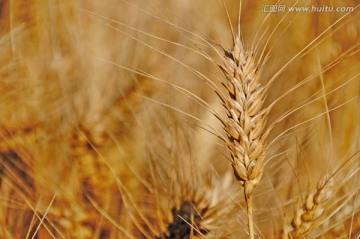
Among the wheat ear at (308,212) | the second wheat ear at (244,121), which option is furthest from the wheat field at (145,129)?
the second wheat ear at (244,121)

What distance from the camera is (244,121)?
0.70 metres

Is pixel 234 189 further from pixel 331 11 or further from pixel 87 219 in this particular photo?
pixel 331 11

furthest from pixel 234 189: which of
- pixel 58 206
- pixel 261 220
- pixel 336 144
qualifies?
pixel 58 206

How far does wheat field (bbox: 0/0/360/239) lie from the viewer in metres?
0.99

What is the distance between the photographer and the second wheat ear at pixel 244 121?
0.70 m

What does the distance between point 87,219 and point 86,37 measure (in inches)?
13.0

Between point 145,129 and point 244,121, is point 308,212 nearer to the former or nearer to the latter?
point 244,121

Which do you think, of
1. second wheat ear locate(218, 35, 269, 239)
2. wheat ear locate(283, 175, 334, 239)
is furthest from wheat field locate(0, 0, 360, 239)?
second wheat ear locate(218, 35, 269, 239)

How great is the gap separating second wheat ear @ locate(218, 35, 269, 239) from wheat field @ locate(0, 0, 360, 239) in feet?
0.84

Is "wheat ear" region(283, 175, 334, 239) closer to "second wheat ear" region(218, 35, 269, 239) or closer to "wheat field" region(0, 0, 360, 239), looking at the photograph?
Answer: "wheat field" region(0, 0, 360, 239)

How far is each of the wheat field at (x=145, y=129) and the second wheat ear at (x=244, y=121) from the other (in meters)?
0.26

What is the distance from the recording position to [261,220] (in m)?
1.05

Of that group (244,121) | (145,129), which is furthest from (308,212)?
(145,129)

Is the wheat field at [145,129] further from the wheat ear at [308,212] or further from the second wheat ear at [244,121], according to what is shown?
the second wheat ear at [244,121]
